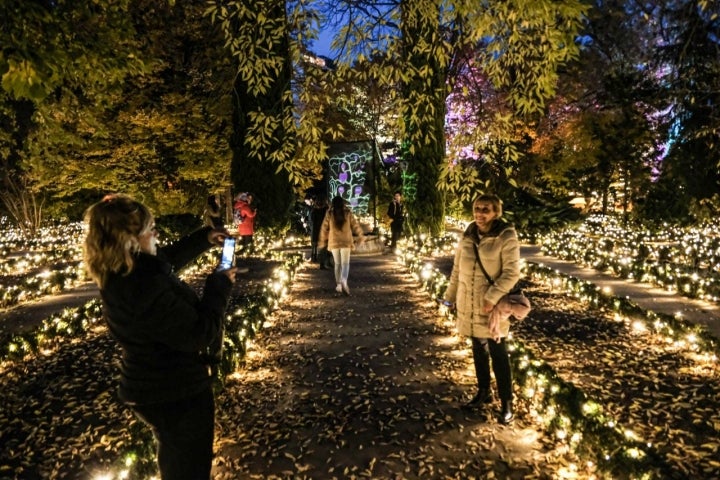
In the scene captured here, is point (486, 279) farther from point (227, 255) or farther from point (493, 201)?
point (227, 255)

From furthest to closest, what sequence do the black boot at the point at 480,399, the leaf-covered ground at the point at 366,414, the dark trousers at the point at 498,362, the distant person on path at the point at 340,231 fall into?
the distant person on path at the point at 340,231
the black boot at the point at 480,399
the dark trousers at the point at 498,362
the leaf-covered ground at the point at 366,414

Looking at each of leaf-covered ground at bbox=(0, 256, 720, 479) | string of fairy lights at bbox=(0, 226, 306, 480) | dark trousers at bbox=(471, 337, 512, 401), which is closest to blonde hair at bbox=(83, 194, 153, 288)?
string of fairy lights at bbox=(0, 226, 306, 480)

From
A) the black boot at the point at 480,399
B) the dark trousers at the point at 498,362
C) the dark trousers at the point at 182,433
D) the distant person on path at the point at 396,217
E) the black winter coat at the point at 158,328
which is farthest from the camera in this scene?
the distant person on path at the point at 396,217

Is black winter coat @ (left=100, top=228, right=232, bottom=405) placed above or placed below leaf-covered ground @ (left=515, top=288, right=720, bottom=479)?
above

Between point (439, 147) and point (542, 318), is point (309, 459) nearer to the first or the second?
point (542, 318)

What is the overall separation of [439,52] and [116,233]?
3953mm

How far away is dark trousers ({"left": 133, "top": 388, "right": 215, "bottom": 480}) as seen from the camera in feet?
7.57

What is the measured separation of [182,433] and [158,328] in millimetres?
549

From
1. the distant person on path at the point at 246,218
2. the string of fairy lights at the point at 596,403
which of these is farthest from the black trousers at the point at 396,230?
the string of fairy lights at the point at 596,403

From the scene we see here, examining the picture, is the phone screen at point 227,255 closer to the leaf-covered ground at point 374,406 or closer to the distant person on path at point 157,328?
the distant person on path at point 157,328

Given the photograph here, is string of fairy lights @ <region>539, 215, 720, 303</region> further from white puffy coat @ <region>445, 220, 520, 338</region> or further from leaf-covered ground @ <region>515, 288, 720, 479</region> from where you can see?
white puffy coat @ <region>445, 220, 520, 338</region>

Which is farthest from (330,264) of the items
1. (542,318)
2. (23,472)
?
(23,472)

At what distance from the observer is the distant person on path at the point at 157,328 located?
7.14ft

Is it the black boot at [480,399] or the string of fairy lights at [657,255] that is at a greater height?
the string of fairy lights at [657,255]
